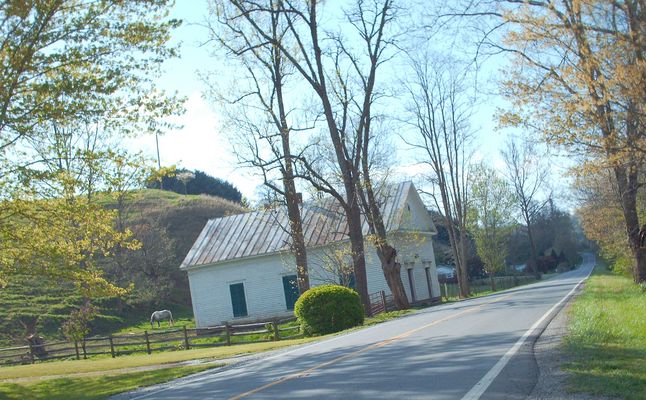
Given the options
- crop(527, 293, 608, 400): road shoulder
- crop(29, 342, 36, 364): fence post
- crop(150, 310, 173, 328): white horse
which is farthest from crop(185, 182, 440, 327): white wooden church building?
crop(527, 293, 608, 400): road shoulder

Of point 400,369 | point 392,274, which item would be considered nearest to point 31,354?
point 392,274

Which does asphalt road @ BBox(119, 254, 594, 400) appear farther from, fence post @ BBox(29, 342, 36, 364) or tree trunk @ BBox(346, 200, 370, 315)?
fence post @ BBox(29, 342, 36, 364)

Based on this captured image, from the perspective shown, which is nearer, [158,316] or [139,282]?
[158,316]

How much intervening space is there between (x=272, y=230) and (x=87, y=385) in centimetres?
2756

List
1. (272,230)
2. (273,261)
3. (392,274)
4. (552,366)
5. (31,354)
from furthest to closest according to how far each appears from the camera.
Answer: (272,230), (273,261), (392,274), (31,354), (552,366)

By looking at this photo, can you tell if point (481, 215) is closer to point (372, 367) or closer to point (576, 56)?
point (576, 56)

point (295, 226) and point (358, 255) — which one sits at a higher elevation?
point (295, 226)

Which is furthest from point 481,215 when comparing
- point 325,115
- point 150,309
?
point 325,115

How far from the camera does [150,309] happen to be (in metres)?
50.7

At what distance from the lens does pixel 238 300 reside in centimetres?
4281

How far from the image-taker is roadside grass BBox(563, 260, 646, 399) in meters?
7.88

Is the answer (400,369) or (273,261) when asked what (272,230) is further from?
(400,369)

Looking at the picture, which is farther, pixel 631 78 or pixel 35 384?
pixel 35 384

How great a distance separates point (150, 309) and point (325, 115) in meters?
26.1
